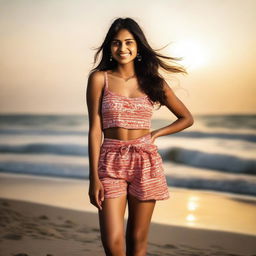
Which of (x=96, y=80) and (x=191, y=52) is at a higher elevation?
Answer: (x=191, y=52)

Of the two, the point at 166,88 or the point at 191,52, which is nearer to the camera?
the point at 166,88

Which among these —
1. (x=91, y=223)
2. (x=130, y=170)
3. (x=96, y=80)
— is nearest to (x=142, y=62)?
(x=96, y=80)

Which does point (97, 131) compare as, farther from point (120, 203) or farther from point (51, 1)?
point (51, 1)

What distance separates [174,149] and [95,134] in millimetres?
3283

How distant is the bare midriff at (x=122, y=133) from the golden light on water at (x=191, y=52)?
2.13 metres

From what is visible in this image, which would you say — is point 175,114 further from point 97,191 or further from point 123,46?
point 97,191

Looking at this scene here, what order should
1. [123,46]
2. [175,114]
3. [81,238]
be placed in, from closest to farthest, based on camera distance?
[123,46] → [175,114] → [81,238]

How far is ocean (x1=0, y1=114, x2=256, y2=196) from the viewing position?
4.64m

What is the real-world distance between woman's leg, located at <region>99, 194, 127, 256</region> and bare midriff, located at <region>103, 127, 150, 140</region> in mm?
265

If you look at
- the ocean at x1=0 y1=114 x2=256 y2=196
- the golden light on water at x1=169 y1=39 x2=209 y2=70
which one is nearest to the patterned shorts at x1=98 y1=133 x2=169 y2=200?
the golden light on water at x1=169 y1=39 x2=209 y2=70

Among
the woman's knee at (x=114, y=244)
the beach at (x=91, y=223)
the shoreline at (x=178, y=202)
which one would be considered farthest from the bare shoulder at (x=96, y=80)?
the shoreline at (x=178, y=202)

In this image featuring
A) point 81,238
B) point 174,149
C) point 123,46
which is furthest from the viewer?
point 174,149

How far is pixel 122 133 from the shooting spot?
6.54ft

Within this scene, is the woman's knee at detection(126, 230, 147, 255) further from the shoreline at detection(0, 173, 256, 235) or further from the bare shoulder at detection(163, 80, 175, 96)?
the shoreline at detection(0, 173, 256, 235)
